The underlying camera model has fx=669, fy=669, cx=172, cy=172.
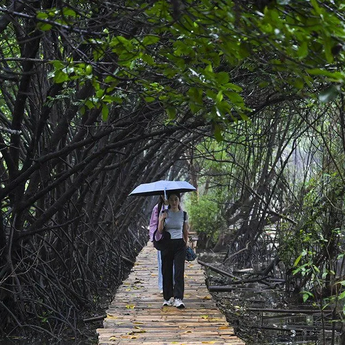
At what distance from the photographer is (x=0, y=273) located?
7035mm

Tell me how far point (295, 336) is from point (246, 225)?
7322 millimetres

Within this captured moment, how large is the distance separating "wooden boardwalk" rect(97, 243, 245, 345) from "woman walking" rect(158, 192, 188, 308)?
8.2 inches

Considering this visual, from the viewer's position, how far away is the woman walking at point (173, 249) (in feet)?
23.2

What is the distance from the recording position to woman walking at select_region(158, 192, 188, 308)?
7059 mm

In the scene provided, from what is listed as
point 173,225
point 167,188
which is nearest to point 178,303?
point 173,225

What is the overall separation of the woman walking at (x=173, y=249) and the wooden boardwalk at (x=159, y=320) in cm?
21

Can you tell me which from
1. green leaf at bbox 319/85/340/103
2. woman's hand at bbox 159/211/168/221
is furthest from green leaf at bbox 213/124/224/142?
woman's hand at bbox 159/211/168/221

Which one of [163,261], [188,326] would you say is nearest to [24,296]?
[163,261]

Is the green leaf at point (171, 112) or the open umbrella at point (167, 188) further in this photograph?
the open umbrella at point (167, 188)

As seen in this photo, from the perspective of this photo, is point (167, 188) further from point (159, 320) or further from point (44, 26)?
point (44, 26)

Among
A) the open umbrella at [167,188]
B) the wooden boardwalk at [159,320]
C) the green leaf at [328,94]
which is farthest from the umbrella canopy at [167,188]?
the green leaf at [328,94]

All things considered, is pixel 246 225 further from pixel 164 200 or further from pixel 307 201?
pixel 164 200

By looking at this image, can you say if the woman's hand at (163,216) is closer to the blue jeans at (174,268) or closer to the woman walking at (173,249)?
the woman walking at (173,249)

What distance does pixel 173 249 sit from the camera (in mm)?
7164
